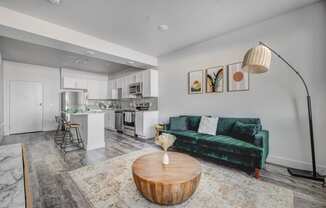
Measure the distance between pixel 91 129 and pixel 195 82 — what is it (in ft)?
10.1

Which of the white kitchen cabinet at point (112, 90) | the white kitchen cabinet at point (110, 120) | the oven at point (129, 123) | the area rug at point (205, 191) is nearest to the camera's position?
the area rug at point (205, 191)

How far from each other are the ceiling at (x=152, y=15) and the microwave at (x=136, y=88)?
2113 millimetres

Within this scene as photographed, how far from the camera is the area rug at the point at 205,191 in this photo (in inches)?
68.4

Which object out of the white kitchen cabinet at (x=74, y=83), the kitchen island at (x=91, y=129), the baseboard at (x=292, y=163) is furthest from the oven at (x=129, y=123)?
the baseboard at (x=292, y=163)

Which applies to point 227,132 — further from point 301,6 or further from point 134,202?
point 301,6

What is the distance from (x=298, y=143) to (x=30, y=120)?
8250 mm

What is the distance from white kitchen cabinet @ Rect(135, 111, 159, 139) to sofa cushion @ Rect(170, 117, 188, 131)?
1189 mm

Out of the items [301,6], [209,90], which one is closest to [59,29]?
[209,90]

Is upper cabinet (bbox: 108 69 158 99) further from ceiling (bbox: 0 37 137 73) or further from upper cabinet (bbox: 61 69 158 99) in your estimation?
ceiling (bbox: 0 37 137 73)

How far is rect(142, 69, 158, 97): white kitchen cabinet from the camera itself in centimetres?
502

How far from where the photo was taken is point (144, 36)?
11.6 feet

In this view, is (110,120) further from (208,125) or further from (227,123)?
(227,123)

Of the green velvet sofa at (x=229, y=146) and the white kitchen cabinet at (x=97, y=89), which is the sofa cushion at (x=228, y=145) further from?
the white kitchen cabinet at (x=97, y=89)

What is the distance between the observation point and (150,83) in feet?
16.4
